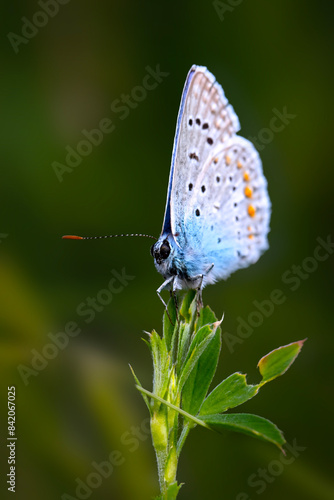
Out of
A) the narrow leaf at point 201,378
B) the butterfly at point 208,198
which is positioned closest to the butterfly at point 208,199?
the butterfly at point 208,198

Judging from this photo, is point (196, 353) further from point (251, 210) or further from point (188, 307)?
point (251, 210)

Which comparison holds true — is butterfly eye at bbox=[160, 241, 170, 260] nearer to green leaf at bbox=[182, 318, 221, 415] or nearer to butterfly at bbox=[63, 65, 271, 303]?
butterfly at bbox=[63, 65, 271, 303]

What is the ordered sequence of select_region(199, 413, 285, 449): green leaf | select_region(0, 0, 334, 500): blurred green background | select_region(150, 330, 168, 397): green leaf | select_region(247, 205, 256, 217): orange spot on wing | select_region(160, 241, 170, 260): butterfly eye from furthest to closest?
select_region(0, 0, 334, 500): blurred green background
select_region(247, 205, 256, 217): orange spot on wing
select_region(160, 241, 170, 260): butterfly eye
select_region(150, 330, 168, 397): green leaf
select_region(199, 413, 285, 449): green leaf

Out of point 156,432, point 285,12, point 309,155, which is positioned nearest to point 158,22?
point 285,12

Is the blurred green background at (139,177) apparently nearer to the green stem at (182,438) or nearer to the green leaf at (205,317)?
the green leaf at (205,317)

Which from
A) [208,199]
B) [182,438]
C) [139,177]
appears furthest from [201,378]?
[139,177]

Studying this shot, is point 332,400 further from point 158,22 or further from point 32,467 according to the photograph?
point 158,22

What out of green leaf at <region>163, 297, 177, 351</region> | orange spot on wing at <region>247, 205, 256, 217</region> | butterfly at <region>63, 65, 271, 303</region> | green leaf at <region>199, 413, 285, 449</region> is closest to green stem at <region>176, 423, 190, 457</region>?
green leaf at <region>199, 413, 285, 449</region>
